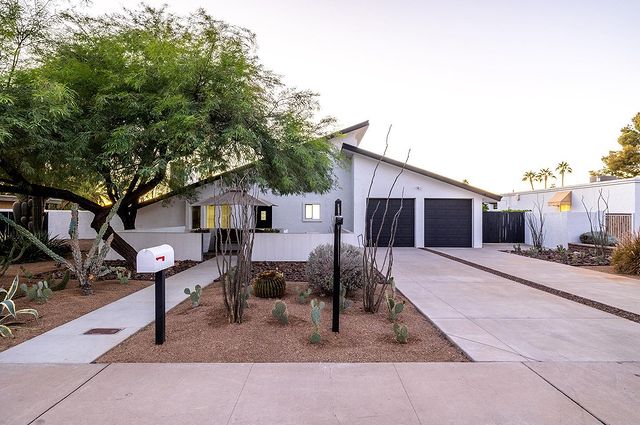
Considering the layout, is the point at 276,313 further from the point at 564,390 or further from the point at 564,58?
the point at 564,58

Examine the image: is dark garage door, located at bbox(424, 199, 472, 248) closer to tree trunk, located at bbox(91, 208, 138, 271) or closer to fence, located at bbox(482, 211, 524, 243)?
fence, located at bbox(482, 211, 524, 243)

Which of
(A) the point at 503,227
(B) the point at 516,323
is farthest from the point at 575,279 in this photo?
(A) the point at 503,227

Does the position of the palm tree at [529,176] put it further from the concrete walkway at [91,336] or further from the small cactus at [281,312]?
the small cactus at [281,312]

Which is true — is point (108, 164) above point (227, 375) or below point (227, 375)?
above

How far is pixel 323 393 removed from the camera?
138 inches

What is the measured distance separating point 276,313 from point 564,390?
3.51 metres

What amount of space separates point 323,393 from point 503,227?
829 inches

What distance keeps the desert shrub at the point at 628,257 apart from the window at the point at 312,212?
1195 centimetres

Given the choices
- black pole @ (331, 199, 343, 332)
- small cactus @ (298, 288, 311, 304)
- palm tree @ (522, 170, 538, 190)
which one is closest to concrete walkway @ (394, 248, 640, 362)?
black pole @ (331, 199, 343, 332)

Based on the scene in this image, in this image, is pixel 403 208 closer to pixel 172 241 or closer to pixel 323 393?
pixel 172 241

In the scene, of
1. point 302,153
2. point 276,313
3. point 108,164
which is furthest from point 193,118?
point 276,313

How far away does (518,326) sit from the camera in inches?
225

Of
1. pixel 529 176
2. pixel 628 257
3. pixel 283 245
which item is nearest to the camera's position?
pixel 628 257

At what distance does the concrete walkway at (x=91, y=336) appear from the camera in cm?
444
